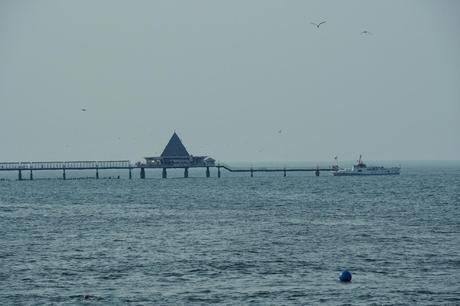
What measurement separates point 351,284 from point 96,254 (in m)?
21.6

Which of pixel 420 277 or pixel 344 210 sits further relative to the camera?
pixel 344 210

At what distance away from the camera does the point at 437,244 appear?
70750 millimetres

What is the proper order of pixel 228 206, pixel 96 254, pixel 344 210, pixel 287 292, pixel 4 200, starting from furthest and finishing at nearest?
pixel 4 200
pixel 228 206
pixel 344 210
pixel 96 254
pixel 287 292

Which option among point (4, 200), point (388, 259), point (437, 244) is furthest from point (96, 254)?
point (4, 200)

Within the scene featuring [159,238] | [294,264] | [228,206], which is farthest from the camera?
[228,206]

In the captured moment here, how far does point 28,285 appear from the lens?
5375cm

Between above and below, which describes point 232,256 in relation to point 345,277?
above

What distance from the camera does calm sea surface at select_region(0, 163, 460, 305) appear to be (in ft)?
166

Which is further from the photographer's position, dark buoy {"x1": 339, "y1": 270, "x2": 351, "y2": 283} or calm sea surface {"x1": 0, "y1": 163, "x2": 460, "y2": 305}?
dark buoy {"x1": 339, "y1": 270, "x2": 351, "y2": 283}

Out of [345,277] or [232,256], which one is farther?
[232,256]

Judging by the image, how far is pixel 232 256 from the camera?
65000mm

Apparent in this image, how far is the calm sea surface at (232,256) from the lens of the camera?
166 feet

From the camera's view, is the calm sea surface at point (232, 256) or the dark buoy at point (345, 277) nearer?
the calm sea surface at point (232, 256)

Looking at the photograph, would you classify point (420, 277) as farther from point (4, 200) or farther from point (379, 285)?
point (4, 200)
